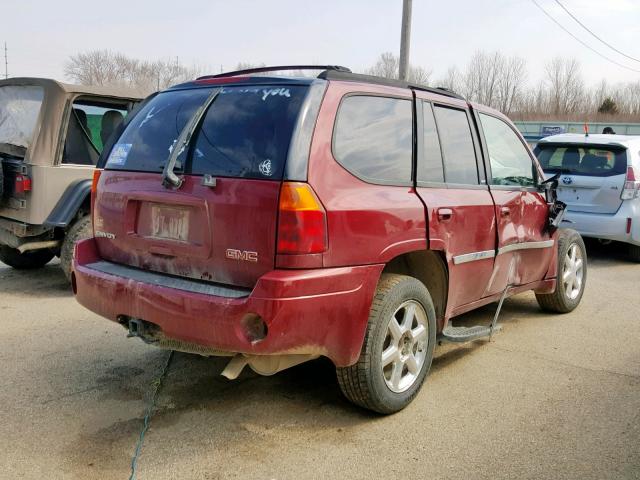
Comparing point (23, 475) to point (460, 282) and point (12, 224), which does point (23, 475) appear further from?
point (12, 224)

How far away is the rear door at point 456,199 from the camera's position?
372 cm

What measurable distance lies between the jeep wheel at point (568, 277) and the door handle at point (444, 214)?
224 centimetres

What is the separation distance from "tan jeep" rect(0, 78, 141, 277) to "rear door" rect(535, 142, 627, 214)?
6001mm

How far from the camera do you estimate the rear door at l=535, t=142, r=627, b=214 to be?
8.16m

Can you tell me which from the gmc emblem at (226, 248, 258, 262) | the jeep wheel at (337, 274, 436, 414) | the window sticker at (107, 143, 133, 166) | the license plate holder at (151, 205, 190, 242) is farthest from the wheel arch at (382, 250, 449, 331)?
the window sticker at (107, 143, 133, 166)

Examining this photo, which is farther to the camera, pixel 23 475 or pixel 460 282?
pixel 460 282

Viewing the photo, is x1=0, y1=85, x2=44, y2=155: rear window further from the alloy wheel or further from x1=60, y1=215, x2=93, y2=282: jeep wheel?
the alloy wheel

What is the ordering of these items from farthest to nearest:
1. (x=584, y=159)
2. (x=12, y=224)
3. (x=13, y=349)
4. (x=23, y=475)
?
(x=584, y=159), (x=12, y=224), (x=13, y=349), (x=23, y=475)

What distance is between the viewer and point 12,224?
5992mm

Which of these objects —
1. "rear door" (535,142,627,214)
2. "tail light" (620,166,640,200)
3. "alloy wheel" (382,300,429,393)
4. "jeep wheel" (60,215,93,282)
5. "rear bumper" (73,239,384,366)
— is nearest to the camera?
"rear bumper" (73,239,384,366)

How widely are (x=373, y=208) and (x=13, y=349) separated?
3.01 m

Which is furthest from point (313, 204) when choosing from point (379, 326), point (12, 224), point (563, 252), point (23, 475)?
point (12, 224)

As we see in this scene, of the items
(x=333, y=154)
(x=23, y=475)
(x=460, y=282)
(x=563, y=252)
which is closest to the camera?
(x=23, y=475)

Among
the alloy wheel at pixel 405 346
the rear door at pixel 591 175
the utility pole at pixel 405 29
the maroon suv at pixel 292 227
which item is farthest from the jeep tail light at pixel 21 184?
the utility pole at pixel 405 29
